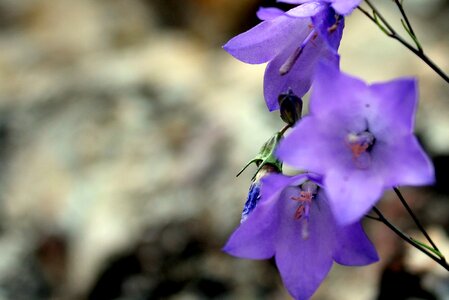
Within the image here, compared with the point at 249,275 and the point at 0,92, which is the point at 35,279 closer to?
the point at 249,275

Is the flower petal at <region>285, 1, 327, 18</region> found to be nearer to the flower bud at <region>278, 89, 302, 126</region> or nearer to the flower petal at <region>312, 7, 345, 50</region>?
the flower petal at <region>312, 7, 345, 50</region>

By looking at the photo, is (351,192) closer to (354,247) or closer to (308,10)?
(354,247)

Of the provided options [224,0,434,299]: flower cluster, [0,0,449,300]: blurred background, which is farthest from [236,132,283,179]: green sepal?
[0,0,449,300]: blurred background

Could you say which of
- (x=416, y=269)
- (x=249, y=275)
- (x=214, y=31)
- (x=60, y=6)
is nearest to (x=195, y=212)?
(x=249, y=275)

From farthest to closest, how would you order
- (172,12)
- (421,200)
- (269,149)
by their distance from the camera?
1. (172,12)
2. (421,200)
3. (269,149)

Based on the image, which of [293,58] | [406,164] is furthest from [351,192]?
[293,58]

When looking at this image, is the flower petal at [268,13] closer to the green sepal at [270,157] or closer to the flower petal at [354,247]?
the green sepal at [270,157]
